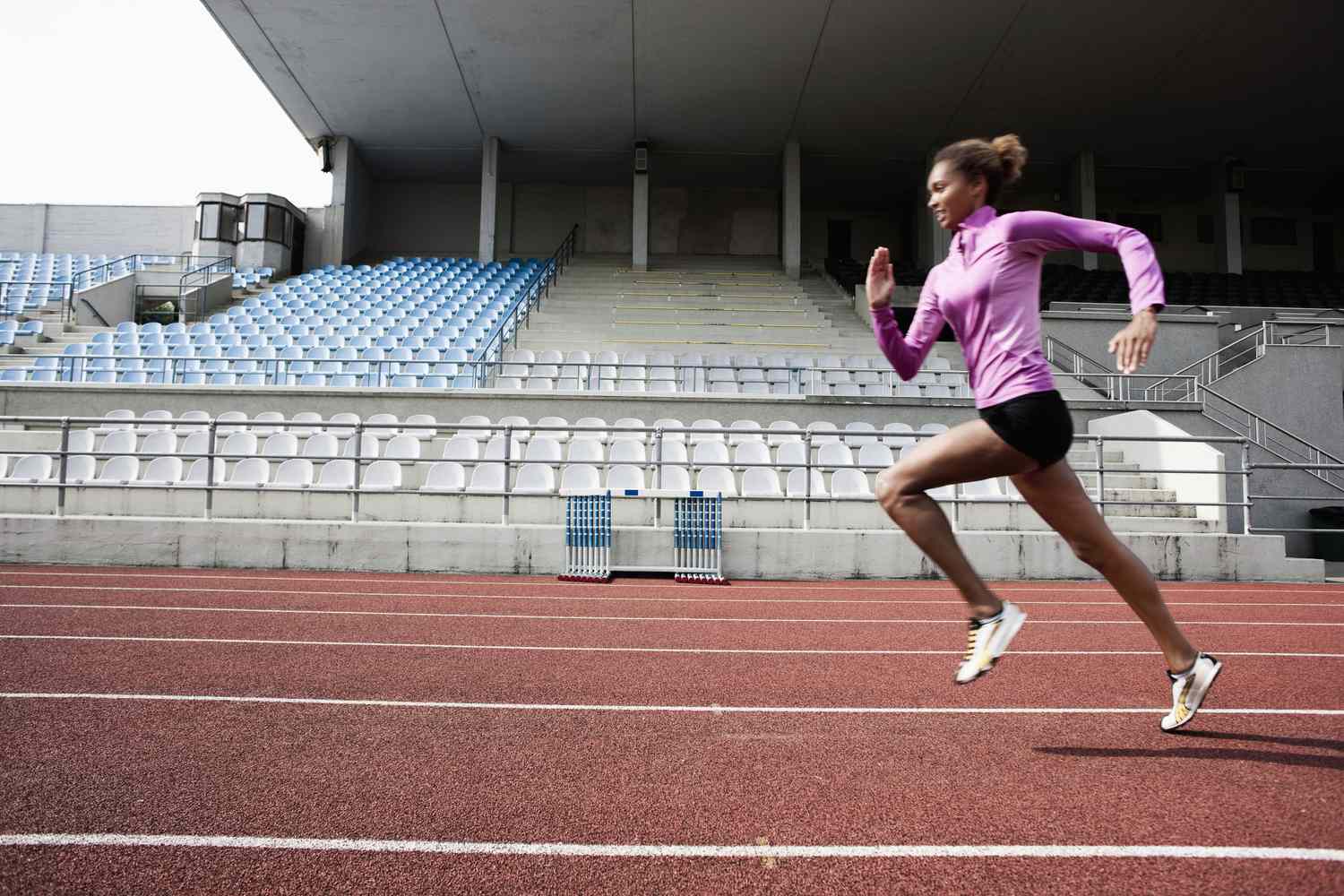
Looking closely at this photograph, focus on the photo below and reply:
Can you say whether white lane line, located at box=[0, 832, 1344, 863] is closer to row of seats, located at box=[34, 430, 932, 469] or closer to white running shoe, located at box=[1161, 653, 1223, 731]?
white running shoe, located at box=[1161, 653, 1223, 731]

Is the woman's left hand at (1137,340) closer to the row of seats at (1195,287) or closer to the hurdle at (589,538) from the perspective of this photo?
the hurdle at (589,538)

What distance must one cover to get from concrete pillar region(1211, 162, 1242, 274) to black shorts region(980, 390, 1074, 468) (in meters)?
31.1

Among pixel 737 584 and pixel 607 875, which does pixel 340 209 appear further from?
pixel 607 875

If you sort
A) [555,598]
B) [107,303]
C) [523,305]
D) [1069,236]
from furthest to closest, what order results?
[107,303]
[523,305]
[555,598]
[1069,236]

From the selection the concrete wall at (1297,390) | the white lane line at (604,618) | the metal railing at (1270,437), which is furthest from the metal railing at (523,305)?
the concrete wall at (1297,390)

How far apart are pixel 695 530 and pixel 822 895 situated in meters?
7.17

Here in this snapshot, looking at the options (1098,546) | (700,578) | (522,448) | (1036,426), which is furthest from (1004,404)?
(522,448)

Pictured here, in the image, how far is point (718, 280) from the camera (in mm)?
27062

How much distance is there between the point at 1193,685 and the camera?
2979 millimetres

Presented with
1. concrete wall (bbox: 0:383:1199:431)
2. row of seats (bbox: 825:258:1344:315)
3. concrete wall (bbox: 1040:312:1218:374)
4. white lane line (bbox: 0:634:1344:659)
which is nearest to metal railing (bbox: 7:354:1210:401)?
concrete wall (bbox: 0:383:1199:431)

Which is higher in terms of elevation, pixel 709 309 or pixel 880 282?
A: pixel 709 309

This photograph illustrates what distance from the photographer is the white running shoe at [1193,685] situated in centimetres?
296

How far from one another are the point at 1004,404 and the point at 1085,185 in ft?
97.0

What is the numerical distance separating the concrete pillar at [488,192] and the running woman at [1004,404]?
2683 cm
